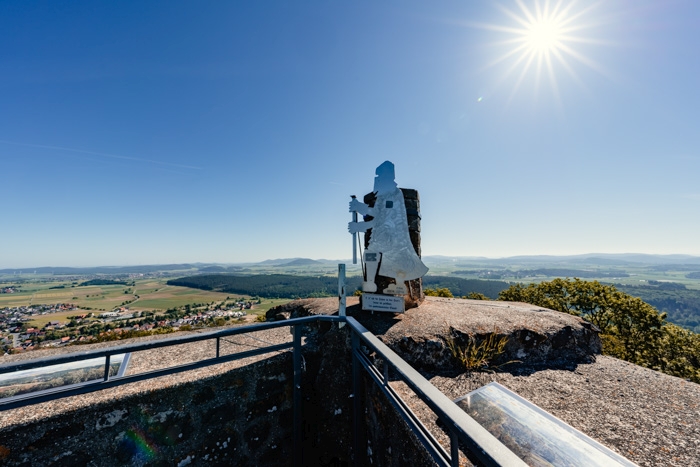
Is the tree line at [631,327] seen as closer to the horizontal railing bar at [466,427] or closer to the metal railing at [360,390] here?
the metal railing at [360,390]

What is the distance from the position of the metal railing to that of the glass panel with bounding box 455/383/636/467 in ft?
2.27

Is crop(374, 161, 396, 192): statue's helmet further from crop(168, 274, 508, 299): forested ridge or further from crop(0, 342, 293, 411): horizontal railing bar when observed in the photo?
crop(168, 274, 508, 299): forested ridge

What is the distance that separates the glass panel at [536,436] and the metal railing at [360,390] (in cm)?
69

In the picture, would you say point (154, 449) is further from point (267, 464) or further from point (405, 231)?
point (405, 231)

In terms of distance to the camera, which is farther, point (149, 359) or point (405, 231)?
point (405, 231)

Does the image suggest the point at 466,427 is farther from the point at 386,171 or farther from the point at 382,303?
the point at 386,171

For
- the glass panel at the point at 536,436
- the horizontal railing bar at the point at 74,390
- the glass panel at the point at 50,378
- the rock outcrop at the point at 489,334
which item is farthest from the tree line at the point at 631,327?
the glass panel at the point at 50,378

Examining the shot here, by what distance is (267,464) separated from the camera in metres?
3.44

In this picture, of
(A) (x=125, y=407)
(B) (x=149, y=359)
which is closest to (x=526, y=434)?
(A) (x=125, y=407)

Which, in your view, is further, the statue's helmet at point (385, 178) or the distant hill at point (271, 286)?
the distant hill at point (271, 286)

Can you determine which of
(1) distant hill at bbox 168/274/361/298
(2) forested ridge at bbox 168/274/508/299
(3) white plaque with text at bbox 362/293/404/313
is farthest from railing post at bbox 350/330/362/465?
(1) distant hill at bbox 168/274/361/298

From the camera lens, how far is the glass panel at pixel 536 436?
1957 mm

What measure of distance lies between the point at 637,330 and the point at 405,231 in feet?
40.8

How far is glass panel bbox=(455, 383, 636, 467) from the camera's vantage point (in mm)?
1957
